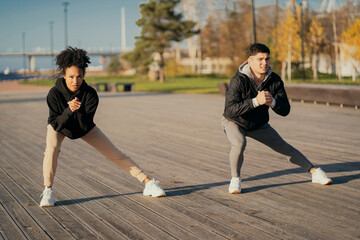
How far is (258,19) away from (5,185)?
5813 centimetres

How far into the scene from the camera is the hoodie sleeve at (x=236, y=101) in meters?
4.95

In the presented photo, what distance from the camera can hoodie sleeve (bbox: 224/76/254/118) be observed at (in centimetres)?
495

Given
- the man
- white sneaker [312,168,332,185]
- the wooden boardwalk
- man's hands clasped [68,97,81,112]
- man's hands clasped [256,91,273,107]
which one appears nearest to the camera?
the wooden boardwalk

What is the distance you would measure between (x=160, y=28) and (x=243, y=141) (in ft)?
Answer: 152

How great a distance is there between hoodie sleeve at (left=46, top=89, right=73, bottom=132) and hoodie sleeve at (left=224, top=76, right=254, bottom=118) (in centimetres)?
170

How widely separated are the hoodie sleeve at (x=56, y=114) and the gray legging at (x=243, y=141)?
1.82 metres

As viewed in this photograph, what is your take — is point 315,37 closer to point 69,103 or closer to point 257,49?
point 257,49

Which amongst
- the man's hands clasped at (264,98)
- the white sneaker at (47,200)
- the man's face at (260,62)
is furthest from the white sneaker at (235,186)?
the white sneaker at (47,200)

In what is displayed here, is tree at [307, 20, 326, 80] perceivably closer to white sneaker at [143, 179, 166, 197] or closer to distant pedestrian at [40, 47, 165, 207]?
white sneaker at [143, 179, 166, 197]

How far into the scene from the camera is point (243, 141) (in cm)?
518

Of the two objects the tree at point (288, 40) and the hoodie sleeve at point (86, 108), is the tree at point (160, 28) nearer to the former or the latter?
the tree at point (288, 40)

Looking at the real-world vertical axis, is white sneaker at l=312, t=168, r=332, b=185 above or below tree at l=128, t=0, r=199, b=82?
below

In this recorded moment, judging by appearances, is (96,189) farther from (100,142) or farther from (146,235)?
(146,235)

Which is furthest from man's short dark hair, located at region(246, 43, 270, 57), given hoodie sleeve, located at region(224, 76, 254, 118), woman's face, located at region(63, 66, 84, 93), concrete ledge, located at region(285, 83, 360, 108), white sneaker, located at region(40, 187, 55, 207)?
concrete ledge, located at region(285, 83, 360, 108)
